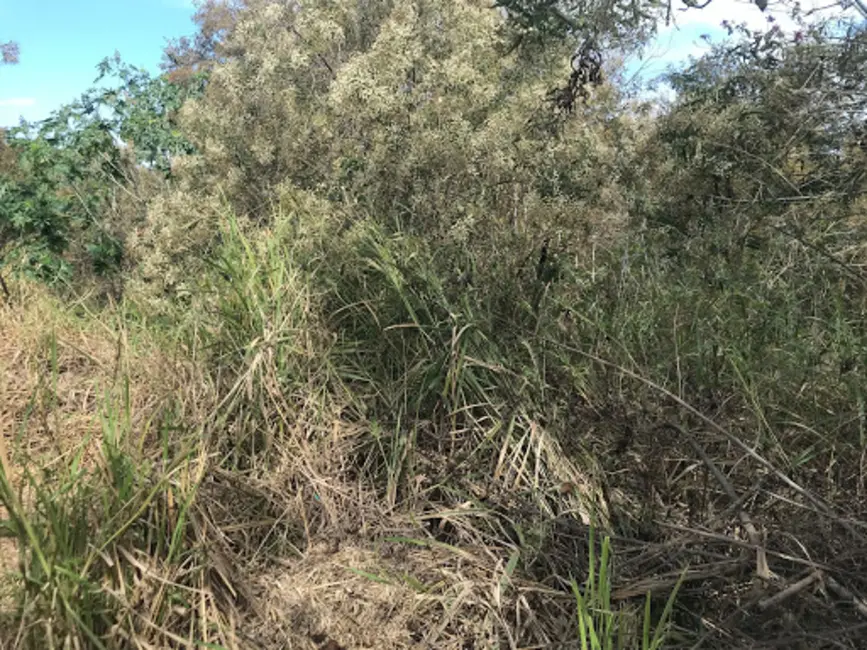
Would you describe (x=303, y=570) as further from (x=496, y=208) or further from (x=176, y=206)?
(x=176, y=206)

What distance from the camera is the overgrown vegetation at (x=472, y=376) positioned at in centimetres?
199

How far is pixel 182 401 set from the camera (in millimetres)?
2562

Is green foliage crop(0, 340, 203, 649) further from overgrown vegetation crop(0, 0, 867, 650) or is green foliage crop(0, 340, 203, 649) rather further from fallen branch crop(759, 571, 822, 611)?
fallen branch crop(759, 571, 822, 611)

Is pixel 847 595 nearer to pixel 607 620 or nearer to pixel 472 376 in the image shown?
pixel 607 620

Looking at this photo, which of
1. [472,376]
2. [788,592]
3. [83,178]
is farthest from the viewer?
[83,178]

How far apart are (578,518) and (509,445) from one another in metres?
0.37

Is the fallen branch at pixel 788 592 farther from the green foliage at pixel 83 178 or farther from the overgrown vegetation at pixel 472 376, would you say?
the green foliage at pixel 83 178

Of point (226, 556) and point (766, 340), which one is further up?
point (226, 556)

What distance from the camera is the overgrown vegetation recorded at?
78.5 inches

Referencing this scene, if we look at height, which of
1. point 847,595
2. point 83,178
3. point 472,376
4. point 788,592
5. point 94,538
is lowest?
point 847,595

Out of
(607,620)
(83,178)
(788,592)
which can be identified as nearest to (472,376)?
(607,620)

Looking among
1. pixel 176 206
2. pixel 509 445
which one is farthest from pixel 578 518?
pixel 176 206

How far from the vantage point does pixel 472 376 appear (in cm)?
277

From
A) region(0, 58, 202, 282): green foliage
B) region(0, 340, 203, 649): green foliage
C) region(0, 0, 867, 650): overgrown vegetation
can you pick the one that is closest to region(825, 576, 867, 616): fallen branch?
region(0, 0, 867, 650): overgrown vegetation
